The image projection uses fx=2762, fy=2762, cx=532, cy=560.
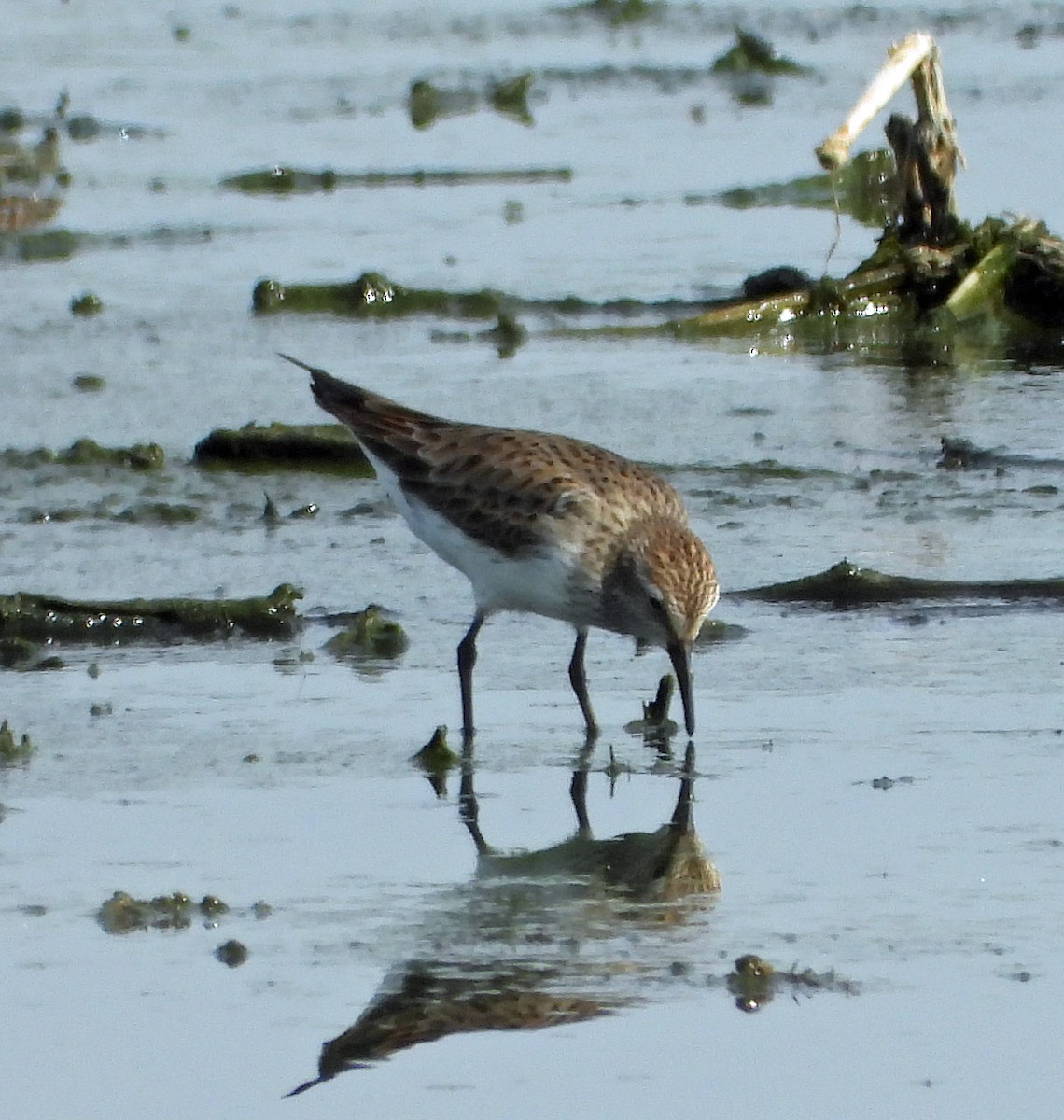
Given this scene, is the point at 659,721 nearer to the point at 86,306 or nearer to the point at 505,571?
the point at 505,571

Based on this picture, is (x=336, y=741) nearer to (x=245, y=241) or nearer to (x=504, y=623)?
(x=504, y=623)

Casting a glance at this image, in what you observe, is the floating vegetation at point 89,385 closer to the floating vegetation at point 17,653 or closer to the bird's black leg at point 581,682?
the floating vegetation at point 17,653

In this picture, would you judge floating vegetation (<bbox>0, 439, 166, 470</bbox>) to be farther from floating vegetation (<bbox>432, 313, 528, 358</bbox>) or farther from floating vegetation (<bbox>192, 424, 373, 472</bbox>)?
floating vegetation (<bbox>432, 313, 528, 358</bbox>)

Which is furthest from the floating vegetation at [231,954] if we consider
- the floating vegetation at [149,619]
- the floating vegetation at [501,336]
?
the floating vegetation at [501,336]

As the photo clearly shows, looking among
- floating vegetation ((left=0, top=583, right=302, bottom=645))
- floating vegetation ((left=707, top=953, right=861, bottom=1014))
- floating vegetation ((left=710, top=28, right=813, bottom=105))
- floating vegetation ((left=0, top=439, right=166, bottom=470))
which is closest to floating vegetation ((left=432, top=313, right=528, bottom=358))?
floating vegetation ((left=0, top=439, right=166, bottom=470))

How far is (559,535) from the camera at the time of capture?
22.8ft

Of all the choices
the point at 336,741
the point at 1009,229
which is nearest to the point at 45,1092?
the point at 336,741

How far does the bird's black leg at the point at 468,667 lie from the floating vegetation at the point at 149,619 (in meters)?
0.65

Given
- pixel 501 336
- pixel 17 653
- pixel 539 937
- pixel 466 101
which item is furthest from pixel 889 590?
pixel 466 101

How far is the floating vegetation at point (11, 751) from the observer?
6.38 metres

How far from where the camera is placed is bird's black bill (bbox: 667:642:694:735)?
6504 millimetres

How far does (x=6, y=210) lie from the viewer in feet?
46.5

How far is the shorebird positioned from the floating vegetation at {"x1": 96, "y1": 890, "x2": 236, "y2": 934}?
1435 mm

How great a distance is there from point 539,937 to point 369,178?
10.3m
